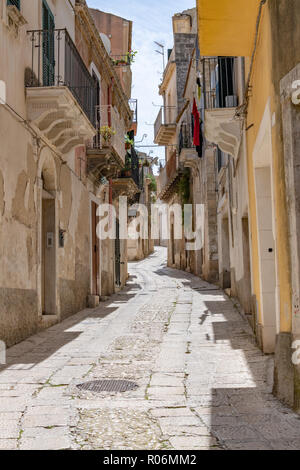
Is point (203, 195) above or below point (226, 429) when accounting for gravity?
above

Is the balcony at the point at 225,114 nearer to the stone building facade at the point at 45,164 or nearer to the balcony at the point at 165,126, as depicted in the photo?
the stone building facade at the point at 45,164

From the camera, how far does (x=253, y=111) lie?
754 centimetres

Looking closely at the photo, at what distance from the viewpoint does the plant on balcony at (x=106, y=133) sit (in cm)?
1492

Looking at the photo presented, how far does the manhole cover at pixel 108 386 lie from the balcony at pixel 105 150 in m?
9.22

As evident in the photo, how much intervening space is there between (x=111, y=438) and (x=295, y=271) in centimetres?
202

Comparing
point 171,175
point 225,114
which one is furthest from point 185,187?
point 225,114

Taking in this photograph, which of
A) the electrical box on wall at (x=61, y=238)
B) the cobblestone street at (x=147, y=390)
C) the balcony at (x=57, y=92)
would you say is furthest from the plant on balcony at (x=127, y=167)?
the cobblestone street at (x=147, y=390)

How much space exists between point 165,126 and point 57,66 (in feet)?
60.9

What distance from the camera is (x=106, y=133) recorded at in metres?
15.0

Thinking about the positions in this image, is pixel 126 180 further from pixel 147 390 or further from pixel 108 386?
pixel 147 390

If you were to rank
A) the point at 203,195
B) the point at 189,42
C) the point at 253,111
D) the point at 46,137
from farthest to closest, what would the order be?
the point at 189,42, the point at 203,195, the point at 46,137, the point at 253,111

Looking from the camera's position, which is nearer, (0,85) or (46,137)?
(0,85)
